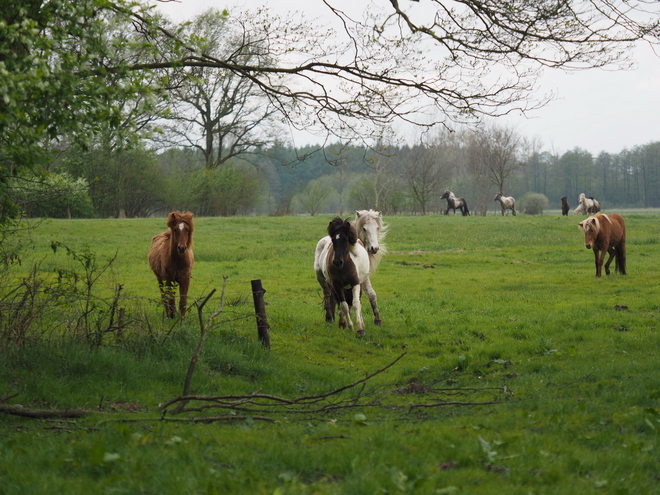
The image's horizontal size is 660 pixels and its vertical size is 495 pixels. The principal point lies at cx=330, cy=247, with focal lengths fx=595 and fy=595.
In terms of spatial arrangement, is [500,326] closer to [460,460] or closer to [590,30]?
[590,30]

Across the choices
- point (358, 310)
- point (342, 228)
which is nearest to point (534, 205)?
point (358, 310)

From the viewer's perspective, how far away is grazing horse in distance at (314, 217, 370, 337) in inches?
441

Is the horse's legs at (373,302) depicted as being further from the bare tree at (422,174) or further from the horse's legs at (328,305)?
the bare tree at (422,174)

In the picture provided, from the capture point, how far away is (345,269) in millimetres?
11453

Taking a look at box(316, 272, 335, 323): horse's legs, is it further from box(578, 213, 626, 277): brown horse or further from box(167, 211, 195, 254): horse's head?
box(578, 213, 626, 277): brown horse

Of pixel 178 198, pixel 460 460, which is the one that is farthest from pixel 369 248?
pixel 178 198

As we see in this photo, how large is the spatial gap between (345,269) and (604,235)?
10120 millimetres

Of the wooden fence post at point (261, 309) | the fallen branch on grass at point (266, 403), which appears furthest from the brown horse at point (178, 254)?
the fallen branch on grass at point (266, 403)

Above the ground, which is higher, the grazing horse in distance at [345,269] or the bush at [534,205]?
the bush at [534,205]

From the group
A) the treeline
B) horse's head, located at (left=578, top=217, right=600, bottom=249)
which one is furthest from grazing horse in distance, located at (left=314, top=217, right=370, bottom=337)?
horse's head, located at (left=578, top=217, right=600, bottom=249)

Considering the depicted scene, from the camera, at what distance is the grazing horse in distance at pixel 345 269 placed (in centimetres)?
1121

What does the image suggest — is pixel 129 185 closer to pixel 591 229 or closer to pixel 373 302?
pixel 591 229

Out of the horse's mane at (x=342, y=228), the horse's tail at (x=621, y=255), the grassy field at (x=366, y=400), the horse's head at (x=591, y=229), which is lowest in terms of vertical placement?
the grassy field at (x=366, y=400)

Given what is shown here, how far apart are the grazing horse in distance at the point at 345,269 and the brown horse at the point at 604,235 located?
28.7 ft
